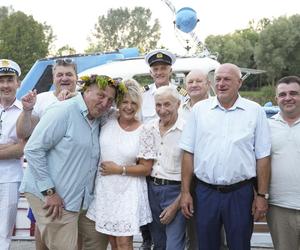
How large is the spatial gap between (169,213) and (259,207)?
736mm

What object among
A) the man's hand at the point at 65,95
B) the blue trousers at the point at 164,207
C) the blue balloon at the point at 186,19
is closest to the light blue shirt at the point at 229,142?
the blue trousers at the point at 164,207

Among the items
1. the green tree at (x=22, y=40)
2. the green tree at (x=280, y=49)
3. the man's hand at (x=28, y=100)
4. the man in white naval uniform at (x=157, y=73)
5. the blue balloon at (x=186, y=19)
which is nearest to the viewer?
the man's hand at (x=28, y=100)

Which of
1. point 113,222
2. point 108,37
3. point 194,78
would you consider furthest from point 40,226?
point 108,37

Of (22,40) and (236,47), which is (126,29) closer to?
(236,47)

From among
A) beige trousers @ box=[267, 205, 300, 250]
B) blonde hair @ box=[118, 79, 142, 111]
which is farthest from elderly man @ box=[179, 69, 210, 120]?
beige trousers @ box=[267, 205, 300, 250]

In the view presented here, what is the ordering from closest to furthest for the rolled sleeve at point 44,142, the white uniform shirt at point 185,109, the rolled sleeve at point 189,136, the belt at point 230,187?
1. the rolled sleeve at point 44,142
2. the belt at point 230,187
3. the rolled sleeve at point 189,136
4. the white uniform shirt at point 185,109

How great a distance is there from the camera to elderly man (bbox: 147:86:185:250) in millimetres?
4102

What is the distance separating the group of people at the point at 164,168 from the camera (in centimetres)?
385

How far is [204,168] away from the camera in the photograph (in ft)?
12.9

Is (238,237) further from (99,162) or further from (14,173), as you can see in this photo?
(14,173)

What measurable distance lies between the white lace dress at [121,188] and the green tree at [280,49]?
4082cm

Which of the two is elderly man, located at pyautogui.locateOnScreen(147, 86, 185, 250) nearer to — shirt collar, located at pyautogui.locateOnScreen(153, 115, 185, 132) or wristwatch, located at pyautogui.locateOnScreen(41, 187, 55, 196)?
shirt collar, located at pyautogui.locateOnScreen(153, 115, 185, 132)

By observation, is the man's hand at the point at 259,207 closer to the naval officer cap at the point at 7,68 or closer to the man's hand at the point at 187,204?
the man's hand at the point at 187,204

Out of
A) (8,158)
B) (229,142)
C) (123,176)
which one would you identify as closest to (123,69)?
(8,158)
